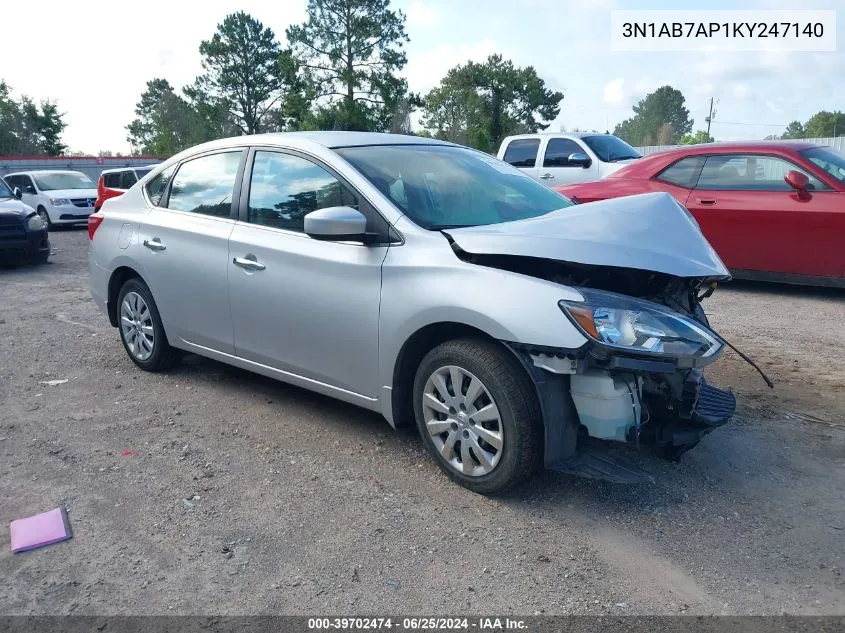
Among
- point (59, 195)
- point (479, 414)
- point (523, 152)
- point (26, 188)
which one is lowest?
point (479, 414)

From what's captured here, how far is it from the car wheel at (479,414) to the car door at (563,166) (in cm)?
982

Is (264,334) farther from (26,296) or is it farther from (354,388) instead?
(26,296)

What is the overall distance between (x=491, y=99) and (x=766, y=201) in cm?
4606

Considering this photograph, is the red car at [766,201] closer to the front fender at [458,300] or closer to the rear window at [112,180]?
the front fender at [458,300]

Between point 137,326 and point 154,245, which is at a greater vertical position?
point 154,245

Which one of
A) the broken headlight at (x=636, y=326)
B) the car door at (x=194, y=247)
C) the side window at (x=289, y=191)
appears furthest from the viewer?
the car door at (x=194, y=247)

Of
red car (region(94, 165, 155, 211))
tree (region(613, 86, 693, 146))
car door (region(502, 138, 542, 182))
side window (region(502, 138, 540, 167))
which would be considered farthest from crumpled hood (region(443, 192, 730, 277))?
tree (region(613, 86, 693, 146))

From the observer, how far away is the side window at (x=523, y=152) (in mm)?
13656

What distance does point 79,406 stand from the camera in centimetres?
509

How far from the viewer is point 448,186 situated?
172 inches

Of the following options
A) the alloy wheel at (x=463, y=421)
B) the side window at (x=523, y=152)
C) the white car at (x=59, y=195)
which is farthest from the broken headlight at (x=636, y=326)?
the white car at (x=59, y=195)

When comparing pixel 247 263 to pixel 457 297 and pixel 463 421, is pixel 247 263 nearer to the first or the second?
pixel 457 297

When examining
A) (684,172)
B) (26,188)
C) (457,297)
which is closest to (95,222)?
(457,297)

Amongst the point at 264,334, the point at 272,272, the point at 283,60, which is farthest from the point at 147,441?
the point at 283,60
